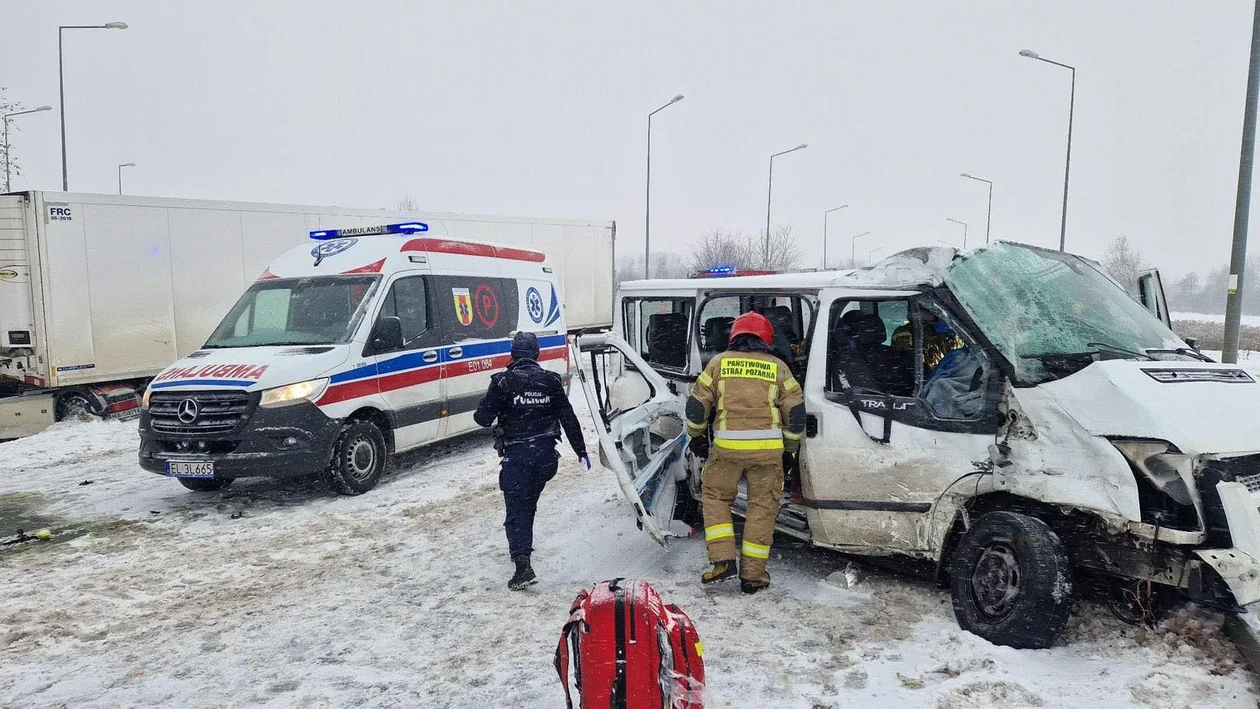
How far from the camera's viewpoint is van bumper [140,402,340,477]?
665 cm

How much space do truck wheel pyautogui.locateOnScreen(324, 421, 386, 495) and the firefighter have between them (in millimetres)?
3902

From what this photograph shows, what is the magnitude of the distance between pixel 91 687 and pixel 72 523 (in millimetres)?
3606

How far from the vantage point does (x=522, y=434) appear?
5.18 meters

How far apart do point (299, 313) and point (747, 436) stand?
5.08 metres

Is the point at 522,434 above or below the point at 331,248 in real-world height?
below

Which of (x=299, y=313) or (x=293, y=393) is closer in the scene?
(x=293, y=393)

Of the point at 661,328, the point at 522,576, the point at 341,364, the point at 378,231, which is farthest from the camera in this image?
the point at 378,231

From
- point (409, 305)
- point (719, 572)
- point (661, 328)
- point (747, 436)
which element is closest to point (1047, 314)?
point (747, 436)

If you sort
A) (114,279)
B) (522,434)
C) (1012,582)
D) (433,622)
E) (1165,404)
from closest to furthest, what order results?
(1165,404), (1012,582), (433,622), (522,434), (114,279)

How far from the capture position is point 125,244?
11.4 metres

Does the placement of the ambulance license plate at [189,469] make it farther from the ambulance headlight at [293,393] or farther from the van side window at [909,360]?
the van side window at [909,360]

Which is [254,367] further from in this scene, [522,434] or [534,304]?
[534,304]

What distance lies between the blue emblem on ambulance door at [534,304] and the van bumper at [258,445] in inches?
137

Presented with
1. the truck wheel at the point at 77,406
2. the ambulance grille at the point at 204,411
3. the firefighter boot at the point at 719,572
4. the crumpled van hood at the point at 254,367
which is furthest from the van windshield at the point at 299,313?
the truck wheel at the point at 77,406
